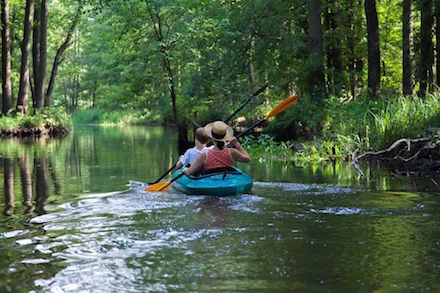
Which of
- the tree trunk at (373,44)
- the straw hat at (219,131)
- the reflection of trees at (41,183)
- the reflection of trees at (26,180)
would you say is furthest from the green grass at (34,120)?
the straw hat at (219,131)

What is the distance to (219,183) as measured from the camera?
9.03 m

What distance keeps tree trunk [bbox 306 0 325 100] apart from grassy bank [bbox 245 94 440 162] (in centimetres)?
104

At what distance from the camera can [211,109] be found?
21578 mm

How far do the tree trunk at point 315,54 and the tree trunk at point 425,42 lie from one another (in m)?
2.91

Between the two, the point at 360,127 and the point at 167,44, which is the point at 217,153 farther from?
the point at 167,44

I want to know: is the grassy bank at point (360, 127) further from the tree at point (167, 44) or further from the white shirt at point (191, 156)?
the tree at point (167, 44)

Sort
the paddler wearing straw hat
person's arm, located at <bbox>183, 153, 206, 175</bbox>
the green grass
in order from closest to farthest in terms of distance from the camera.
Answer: the paddler wearing straw hat < person's arm, located at <bbox>183, 153, 206, 175</bbox> < the green grass

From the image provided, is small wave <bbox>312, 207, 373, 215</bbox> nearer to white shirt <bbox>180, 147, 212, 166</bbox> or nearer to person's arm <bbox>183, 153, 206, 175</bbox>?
person's arm <bbox>183, 153, 206, 175</bbox>

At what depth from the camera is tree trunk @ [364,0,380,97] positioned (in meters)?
17.7

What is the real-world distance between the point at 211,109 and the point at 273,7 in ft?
13.4

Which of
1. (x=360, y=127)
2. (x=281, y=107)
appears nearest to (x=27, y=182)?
(x=281, y=107)

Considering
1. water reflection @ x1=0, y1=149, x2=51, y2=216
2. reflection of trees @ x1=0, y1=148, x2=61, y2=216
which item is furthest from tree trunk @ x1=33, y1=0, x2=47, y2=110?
water reflection @ x1=0, y1=149, x2=51, y2=216

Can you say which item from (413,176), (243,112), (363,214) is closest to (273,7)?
(243,112)

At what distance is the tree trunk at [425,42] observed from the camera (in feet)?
61.0
